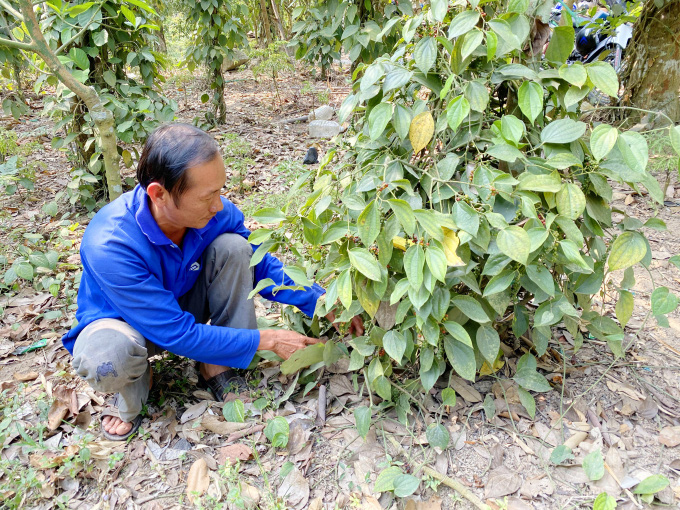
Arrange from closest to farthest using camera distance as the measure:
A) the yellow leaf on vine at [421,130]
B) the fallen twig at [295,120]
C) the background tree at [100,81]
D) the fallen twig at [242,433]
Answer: the yellow leaf on vine at [421,130], the fallen twig at [242,433], the background tree at [100,81], the fallen twig at [295,120]

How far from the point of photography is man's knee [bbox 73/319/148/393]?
1510 mm

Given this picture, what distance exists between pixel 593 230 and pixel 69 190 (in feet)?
10.0

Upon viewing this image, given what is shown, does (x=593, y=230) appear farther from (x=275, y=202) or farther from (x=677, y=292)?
(x=275, y=202)

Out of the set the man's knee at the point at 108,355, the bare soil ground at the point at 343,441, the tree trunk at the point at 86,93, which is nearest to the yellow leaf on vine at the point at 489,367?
the bare soil ground at the point at 343,441

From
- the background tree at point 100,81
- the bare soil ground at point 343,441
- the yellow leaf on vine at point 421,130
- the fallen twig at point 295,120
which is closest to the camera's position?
the yellow leaf on vine at point 421,130

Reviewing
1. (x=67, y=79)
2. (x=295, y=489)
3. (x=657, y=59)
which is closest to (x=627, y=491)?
(x=295, y=489)

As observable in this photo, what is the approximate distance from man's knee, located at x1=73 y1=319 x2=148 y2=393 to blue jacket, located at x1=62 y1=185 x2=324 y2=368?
0.05 meters

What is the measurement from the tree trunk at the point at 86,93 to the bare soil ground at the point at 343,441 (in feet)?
3.21

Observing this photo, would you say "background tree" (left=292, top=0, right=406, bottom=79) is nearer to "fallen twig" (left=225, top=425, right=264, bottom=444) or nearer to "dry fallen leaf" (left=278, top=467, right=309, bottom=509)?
"fallen twig" (left=225, top=425, right=264, bottom=444)

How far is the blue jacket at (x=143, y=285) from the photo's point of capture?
4.89 feet

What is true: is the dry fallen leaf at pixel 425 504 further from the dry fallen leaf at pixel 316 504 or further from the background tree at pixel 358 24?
the background tree at pixel 358 24

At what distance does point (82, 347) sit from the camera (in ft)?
5.02

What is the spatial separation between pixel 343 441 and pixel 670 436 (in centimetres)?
96

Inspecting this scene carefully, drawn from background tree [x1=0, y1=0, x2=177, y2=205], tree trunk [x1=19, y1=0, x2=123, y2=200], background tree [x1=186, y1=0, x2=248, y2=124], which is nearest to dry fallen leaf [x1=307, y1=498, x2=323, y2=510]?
tree trunk [x1=19, y1=0, x2=123, y2=200]
